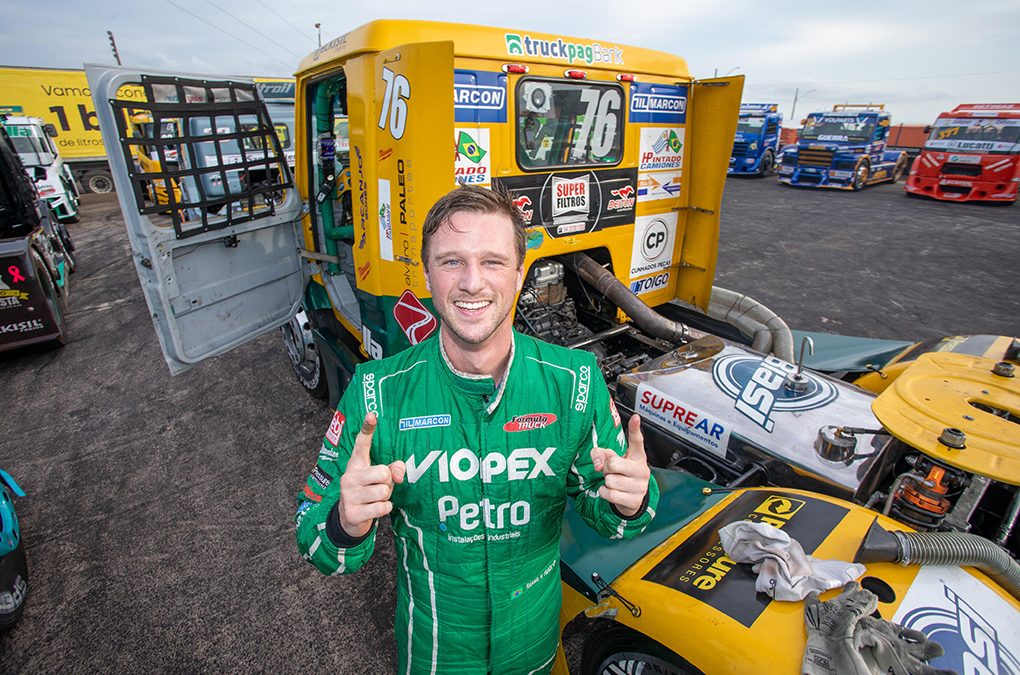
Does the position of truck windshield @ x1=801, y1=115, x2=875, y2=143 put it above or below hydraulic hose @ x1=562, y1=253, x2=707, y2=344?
above

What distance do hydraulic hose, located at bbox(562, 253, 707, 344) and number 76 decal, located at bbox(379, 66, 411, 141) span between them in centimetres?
182

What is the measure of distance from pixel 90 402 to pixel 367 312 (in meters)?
3.84

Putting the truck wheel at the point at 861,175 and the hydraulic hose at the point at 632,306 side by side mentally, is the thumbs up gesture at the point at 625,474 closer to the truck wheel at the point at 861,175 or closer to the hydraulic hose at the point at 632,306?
the hydraulic hose at the point at 632,306

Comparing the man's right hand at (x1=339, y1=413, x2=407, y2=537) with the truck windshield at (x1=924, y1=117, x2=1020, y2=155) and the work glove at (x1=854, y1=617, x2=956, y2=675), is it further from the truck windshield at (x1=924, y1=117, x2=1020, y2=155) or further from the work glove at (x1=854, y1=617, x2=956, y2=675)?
the truck windshield at (x1=924, y1=117, x2=1020, y2=155)

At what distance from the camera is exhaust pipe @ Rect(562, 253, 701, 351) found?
12.6 feet

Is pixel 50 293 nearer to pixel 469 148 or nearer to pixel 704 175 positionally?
pixel 469 148

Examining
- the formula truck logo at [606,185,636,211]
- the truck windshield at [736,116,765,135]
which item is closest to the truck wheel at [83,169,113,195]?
the formula truck logo at [606,185,636,211]

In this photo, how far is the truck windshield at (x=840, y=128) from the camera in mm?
17766

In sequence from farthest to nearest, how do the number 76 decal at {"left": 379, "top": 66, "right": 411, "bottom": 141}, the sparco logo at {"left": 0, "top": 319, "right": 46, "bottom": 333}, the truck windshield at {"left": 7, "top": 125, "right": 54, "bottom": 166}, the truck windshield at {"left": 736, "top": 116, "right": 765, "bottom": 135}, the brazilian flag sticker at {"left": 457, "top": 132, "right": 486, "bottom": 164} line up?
the truck windshield at {"left": 736, "top": 116, "right": 765, "bottom": 135}
the truck windshield at {"left": 7, "top": 125, "right": 54, "bottom": 166}
the sparco logo at {"left": 0, "top": 319, "right": 46, "bottom": 333}
the brazilian flag sticker at {"left": 457, "top": 132, "right": 486, "bottom": 164}
the number 76 decal at {"left": 379, "top": 66, "right": 411, "bottom": 141}

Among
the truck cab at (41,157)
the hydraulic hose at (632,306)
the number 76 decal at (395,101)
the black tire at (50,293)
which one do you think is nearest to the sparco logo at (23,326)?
the black tire at (50,293)

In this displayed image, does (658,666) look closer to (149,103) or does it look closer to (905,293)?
(149,103)

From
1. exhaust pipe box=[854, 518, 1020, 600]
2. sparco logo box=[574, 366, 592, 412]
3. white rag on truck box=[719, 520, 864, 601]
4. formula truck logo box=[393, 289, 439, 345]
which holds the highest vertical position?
sparco logo box=[574, 366, 592, 412]

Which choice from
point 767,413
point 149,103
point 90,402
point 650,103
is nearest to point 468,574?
point 767,413

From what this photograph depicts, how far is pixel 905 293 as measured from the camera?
8406 mm
